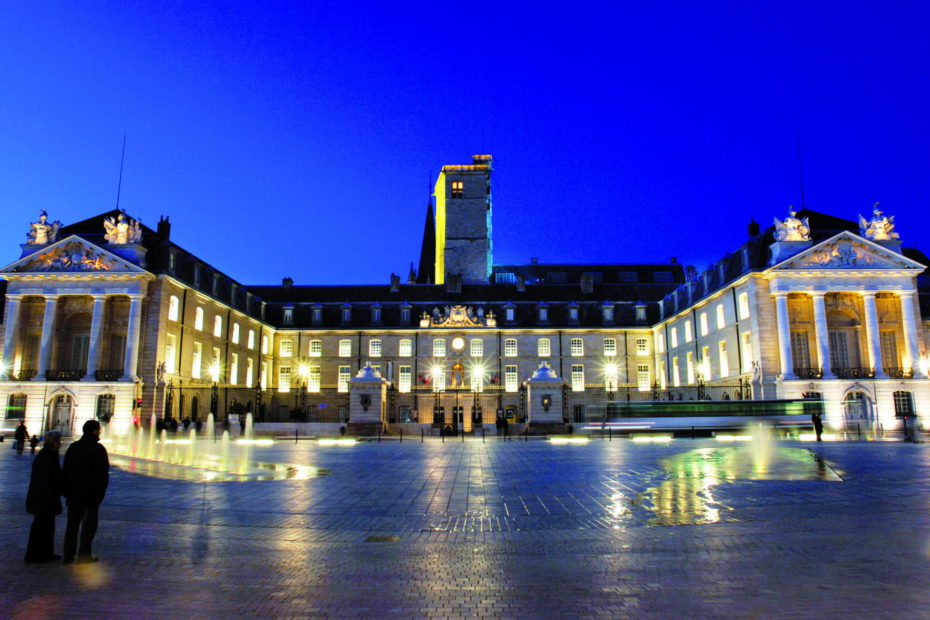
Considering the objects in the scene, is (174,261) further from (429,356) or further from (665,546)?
(665,546)

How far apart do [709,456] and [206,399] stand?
3943 centimetres

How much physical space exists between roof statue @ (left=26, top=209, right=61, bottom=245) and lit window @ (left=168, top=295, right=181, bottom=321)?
919cm

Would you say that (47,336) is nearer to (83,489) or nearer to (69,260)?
(69,260)

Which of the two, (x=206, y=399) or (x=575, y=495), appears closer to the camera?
(x=575, y=495)

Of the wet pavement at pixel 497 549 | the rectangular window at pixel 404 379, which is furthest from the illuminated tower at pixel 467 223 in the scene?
the wet pavement at pixel 497 549

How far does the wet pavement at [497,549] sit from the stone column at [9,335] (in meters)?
36.6

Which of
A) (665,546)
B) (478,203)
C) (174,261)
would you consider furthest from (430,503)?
(478,203)

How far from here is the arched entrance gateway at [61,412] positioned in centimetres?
4438

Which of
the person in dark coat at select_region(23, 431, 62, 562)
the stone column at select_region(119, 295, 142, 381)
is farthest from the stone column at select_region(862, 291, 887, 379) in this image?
the person in dark coat at select_region(23, 431, 62, 562)

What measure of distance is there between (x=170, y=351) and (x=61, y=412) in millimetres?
7591

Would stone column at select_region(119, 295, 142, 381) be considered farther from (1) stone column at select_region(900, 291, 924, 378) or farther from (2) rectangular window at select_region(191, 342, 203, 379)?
(1) stone column at select_region(900, 291, 924, 378)

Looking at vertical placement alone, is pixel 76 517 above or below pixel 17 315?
below

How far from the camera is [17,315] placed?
46.8 metres

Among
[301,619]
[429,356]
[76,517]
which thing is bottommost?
[301,619]
